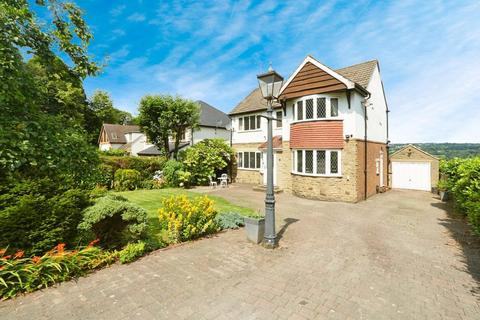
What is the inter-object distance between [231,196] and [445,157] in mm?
18656

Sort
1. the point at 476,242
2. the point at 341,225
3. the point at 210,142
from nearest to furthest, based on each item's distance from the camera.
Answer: the point at 476,242, the point at 341,225, the point at 210,142

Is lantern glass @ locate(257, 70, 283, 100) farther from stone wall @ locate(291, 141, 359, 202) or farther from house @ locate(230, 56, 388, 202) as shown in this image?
stone wall @ locate(291, 141, 359, 202)

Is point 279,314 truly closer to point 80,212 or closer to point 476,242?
point 80,212

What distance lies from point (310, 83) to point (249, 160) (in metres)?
8.76

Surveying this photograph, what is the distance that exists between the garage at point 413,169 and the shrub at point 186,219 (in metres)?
18.9

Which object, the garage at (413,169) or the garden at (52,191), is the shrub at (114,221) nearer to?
the garden at (52,191)

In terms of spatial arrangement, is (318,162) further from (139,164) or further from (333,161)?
(139,164)

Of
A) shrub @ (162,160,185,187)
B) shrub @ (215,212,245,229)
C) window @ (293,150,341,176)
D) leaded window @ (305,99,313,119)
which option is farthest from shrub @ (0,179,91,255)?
shrub @ (162,160,185,187)

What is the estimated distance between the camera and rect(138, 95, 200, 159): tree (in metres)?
20.8

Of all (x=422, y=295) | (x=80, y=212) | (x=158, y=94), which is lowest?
(x=422, y=295)

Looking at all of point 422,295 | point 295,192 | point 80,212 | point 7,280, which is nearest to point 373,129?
point 295,192

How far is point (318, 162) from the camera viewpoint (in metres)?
14.5

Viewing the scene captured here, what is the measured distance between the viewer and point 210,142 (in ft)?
68.4

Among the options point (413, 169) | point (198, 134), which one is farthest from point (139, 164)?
point (413, 169)
